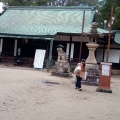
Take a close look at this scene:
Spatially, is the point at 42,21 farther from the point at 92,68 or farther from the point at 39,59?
the point at 92,68

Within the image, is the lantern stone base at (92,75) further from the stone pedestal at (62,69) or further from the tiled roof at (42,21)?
the tiled roof at (42,21)

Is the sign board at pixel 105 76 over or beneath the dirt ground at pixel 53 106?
over

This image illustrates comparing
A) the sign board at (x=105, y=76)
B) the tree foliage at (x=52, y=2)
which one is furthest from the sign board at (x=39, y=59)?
the tree foliage at (x=52, y=2)

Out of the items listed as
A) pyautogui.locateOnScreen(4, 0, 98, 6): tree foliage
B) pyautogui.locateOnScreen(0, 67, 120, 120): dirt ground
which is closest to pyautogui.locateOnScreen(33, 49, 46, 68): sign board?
pyautogui.locateOnScreen(0, 67, 120, 120): dirt ground

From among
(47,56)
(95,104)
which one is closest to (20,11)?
(47,56)

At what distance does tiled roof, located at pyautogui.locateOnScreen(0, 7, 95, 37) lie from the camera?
22.0 m

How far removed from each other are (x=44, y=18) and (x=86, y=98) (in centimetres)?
1672

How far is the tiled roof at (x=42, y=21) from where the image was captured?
72.0 feet

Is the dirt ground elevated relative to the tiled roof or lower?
lower

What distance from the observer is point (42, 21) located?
24938 mm

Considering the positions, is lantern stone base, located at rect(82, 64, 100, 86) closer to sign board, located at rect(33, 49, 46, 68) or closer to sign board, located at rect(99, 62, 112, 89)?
sign board, located at rect(99, 62, 112, 89)

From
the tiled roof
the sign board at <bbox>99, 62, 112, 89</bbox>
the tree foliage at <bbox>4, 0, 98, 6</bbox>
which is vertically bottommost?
the sign board at <bbox>99, 62, 112, 89</bbox>

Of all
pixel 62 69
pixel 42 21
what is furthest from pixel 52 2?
pixel 62 69

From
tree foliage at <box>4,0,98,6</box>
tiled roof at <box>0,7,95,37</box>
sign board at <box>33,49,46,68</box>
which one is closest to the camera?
sign board at <box>33,49,46,68</box>
